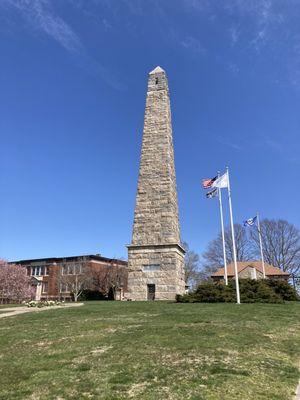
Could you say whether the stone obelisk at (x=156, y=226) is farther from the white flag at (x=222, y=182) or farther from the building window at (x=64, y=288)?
the building window at (x=64, y=288)

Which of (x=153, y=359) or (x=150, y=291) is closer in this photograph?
(x=153, y=359)

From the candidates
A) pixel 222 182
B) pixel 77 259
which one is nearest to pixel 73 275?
pixel 77 259

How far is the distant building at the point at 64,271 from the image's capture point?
165 ft

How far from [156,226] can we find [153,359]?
1867 cm

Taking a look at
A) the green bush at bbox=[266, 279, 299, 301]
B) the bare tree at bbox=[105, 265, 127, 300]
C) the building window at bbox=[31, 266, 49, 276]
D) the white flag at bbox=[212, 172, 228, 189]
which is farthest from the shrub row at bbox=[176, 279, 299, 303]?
the building window at bbox=[31, 266, 49, 276]

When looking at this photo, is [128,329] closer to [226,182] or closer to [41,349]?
[41,349]

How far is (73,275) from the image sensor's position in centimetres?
5281

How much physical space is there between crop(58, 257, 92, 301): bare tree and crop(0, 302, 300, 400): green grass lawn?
3493 centimetres

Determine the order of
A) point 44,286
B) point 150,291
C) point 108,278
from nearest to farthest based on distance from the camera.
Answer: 1. point 150,291
2. point 108,278
3. point 44,286

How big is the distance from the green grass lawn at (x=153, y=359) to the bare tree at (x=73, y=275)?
3493 cm

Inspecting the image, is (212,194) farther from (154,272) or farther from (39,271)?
(39,271)

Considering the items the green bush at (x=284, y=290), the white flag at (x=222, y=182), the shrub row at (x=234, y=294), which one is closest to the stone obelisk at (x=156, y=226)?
the white flag at (x=222, y=182)

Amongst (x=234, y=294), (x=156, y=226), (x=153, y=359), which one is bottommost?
(x=153, y=359)

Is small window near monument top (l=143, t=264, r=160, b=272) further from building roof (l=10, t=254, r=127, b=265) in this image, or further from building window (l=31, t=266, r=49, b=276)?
building window (l=31, t=266, r=49, b=276)
